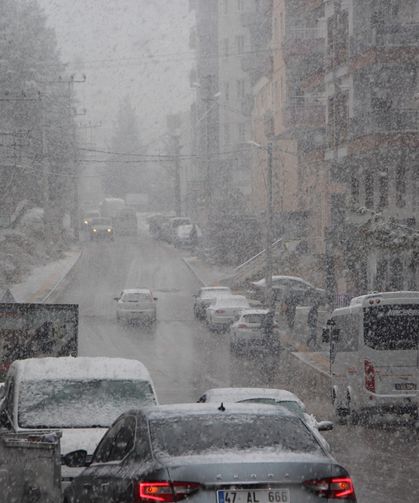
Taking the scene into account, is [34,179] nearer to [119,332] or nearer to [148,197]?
[119,332]

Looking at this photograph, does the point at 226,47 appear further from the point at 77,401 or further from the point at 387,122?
the point at 77,401

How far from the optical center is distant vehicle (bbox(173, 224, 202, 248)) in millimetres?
81938

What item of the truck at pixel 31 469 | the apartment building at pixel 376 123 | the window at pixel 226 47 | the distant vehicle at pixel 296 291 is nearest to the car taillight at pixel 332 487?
the truck at pixel 31 469

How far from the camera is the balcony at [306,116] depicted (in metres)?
58.6

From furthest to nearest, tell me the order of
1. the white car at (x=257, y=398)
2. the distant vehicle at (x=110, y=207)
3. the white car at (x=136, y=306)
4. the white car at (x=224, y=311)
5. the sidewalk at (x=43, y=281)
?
the distant vehicle at (x=110, y=207), the sidewalk at (x=43, y=281), the white car at (x=136, y=306), the white car at (x=224, y=311), the white car at (x=257, y=398)

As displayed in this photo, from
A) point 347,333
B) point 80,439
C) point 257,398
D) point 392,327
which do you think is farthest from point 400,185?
point 80,439

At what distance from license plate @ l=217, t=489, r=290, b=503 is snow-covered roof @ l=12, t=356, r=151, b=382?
17.5 ft

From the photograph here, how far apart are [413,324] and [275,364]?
12.9 m

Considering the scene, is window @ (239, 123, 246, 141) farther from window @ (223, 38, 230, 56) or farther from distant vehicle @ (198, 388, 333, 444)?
distant vehicle @ (198, 388, 333, 444)

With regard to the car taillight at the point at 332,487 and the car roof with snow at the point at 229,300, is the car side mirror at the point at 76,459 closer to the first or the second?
the car taillight at the point at 332,487

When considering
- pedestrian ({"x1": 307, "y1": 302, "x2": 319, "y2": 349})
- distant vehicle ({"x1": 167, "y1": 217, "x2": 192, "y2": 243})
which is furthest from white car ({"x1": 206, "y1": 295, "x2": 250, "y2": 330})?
distant vehicle ({"x1": 167, "y1": 217, "x2": 192, "y2": 243})

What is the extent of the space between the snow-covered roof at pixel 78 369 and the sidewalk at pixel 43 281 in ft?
A: 126

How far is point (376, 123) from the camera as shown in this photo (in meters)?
43.7

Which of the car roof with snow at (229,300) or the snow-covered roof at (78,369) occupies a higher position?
the snow-covered roof at (78,369)
